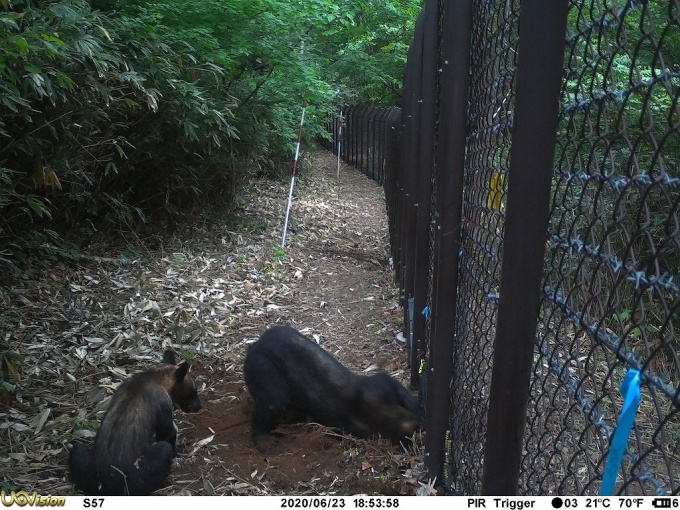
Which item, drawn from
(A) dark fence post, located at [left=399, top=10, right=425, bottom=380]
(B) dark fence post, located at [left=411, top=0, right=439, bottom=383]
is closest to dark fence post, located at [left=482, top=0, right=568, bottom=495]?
(B) dark fence post, located at [left=411, top=0, right=439, bottom=383]

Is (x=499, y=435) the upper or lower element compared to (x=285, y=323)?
upper

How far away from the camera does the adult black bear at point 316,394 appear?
459 centimetres

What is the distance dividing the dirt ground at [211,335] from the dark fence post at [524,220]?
193cm

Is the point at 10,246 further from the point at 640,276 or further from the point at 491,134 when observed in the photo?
the point at 640,276

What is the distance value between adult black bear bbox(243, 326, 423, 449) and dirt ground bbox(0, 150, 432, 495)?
0.40ft

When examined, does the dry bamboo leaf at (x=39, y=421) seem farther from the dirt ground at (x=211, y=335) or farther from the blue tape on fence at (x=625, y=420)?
the blue tape on fence at (x=625, y=420)

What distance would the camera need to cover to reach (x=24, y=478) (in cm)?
392

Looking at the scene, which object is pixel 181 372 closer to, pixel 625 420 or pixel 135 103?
pixel 135 103

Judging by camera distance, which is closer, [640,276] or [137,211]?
[640,276]

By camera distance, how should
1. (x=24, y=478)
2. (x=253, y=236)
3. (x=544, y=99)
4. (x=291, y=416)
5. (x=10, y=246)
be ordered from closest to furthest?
(x=544, y=99)
(x=24, y=478)
(x=291, y=416)
(x=10, y=246)
(x=253, y=236)

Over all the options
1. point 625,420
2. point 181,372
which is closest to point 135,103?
point 181,372

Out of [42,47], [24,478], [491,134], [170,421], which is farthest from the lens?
[170,421]

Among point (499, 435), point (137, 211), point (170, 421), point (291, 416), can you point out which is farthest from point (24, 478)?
point (137, 211)

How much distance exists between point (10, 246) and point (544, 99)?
6540 millimetres
